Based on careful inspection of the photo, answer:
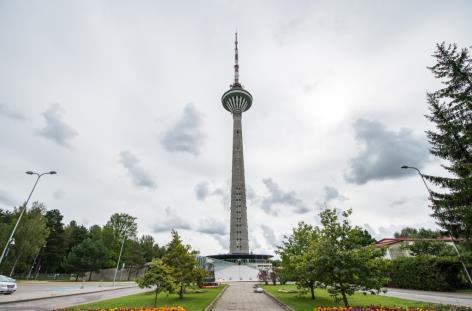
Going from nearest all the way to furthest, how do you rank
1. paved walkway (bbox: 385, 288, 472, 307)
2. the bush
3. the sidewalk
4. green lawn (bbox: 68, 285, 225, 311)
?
green lawn (bbox: 68, 285, 225, 311)
paved walkway (bbox: 385, 288, 472, 307)
the sidewalk
the bush

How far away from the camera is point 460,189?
1670 centimetres

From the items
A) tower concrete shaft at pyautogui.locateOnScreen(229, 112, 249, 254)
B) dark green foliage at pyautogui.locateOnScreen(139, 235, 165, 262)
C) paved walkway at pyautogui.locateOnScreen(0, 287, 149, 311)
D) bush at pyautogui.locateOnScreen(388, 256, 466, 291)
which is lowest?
paved walkway at pyautogui.locateOnScreen(0, 287, 149, 311)

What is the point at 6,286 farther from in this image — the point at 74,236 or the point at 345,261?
the point at 74,236

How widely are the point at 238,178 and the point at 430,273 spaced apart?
220 ft

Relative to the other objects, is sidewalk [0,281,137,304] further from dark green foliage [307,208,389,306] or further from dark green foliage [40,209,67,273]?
dark green foliage [40,209,67,273]

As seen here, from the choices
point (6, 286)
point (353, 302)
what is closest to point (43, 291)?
point (6, 286)

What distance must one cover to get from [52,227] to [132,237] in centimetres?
1886

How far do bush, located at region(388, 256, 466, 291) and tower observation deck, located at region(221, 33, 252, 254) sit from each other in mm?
59018

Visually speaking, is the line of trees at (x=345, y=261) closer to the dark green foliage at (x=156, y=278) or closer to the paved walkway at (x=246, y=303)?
the paved walkway at (x=246, y=303)

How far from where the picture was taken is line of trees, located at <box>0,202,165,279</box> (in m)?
44.4

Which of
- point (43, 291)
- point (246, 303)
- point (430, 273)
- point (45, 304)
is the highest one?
point (430, 273)

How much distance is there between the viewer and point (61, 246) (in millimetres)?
64812

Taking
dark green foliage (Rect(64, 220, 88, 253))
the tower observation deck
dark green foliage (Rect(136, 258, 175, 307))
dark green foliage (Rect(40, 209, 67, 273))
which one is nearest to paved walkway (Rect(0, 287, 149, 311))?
dark green foliage (Rect(136, 258, 175, 307))

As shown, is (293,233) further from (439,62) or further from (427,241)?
(427,241)
